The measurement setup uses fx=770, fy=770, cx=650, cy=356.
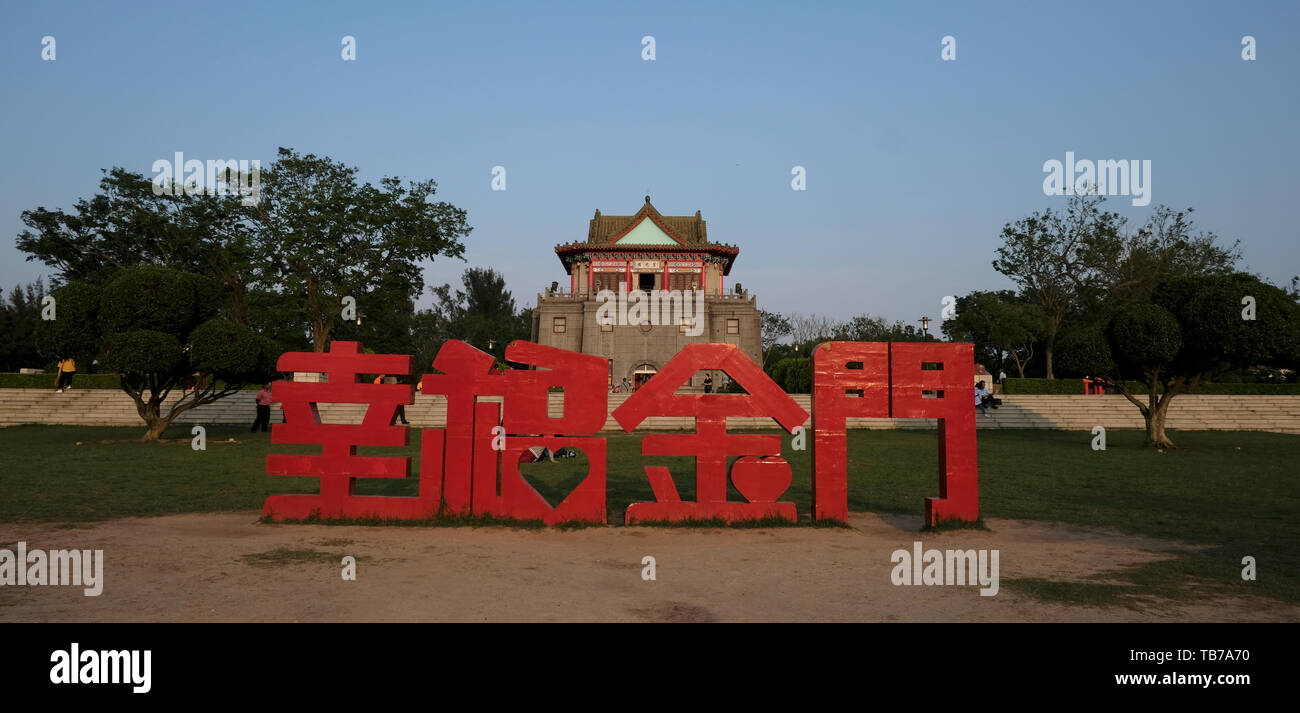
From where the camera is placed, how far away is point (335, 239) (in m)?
32.3

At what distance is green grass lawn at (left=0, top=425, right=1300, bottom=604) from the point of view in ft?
21.9

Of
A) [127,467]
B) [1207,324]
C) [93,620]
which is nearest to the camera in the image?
[93,620]

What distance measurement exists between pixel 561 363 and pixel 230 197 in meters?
32.8

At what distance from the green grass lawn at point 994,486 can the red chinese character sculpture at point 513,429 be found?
39.0 inches

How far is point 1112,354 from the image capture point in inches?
728

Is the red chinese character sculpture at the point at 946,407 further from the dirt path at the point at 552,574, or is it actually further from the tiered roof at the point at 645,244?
the tiered roof at the point at 645,244

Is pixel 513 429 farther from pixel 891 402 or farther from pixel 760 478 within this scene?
pixel 891 402

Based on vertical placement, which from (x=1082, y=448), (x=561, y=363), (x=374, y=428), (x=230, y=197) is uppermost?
(x=230, y=197)

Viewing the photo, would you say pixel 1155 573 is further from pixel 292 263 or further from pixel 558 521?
pixel 292 263

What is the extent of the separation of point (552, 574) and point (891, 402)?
14.3 feet

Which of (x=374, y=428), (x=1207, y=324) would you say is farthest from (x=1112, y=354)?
(x=374, y=428)

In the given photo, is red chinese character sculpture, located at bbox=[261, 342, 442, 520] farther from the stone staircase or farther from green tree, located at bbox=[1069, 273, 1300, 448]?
the stone staircase

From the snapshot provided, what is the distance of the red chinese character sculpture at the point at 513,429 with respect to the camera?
8.22m

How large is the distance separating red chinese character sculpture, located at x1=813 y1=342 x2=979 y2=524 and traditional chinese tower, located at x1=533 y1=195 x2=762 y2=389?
34.0 m
